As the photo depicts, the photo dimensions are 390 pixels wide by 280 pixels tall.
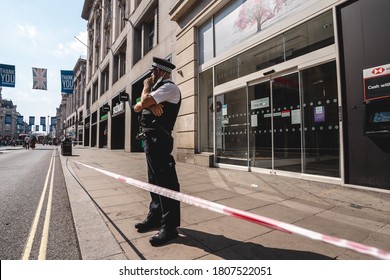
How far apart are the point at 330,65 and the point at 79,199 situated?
20.0 feet

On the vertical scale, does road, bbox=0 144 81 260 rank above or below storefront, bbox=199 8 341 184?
below

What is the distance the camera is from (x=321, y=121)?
5020 millimetres

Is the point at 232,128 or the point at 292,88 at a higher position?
the point at 292,88

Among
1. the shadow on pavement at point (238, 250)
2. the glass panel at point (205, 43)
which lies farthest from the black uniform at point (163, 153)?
the glass panel at point (205, 43)

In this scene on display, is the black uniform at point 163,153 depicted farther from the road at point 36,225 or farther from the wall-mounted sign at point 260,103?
the wall-mounted sign at point 260,103

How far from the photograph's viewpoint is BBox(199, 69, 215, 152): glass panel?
8719 mm

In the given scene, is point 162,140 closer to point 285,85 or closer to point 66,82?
point 285,85

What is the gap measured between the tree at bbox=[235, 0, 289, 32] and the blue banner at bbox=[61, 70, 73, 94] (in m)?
26.1

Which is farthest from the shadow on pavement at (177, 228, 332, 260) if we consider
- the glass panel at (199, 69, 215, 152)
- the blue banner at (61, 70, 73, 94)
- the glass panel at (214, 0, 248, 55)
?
the blue banner at (61, 70, 73, 94)

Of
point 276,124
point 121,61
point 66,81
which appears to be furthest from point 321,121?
point 66,81

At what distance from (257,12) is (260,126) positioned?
3.60 m

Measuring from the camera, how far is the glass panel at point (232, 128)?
7.20 metres

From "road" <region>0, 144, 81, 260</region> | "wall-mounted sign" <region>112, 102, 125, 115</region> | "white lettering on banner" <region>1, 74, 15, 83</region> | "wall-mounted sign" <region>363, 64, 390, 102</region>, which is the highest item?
"white lettering on banner" <region>1, 74, 15, 83</region>

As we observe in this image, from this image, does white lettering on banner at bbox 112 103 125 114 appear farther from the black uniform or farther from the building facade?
the black uniform
